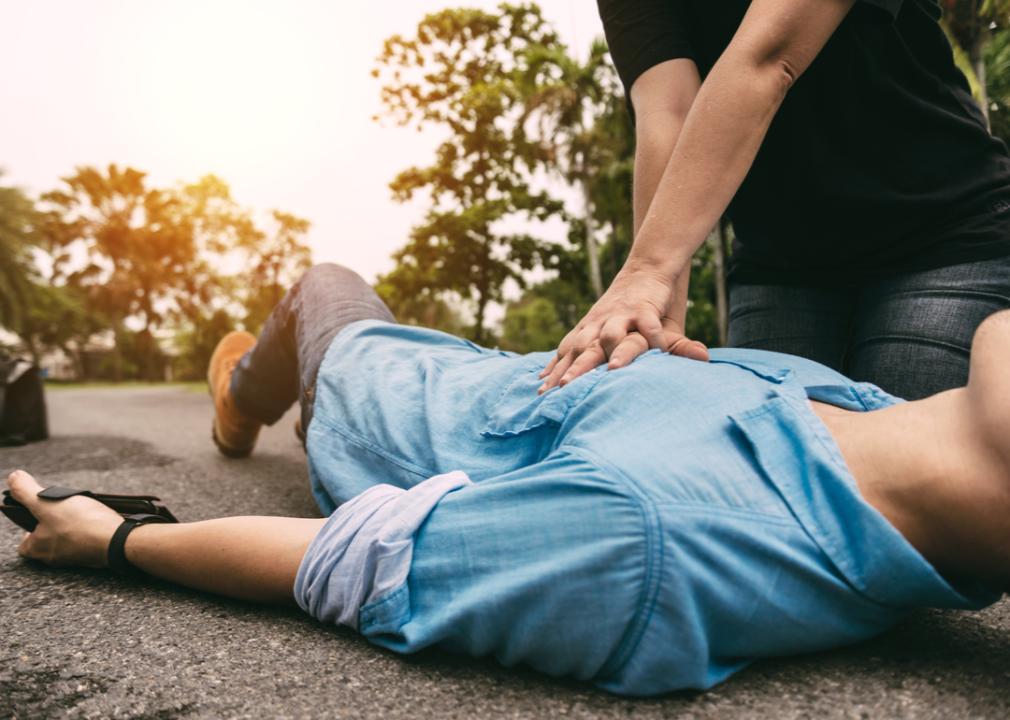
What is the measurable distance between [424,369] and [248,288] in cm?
3905

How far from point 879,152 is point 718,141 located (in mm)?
585

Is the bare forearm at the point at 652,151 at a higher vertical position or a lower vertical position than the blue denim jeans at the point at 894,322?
higher

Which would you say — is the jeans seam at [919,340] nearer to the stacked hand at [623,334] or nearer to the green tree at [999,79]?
the stacked hand at [623,334]

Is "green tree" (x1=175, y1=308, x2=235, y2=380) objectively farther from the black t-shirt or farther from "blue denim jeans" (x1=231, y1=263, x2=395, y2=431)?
the black t-shirt

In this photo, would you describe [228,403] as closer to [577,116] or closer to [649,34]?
[649,34]

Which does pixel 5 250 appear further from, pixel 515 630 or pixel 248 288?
pixel 515 630

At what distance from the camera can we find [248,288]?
126ft

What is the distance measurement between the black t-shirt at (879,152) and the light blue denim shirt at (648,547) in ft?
2.39

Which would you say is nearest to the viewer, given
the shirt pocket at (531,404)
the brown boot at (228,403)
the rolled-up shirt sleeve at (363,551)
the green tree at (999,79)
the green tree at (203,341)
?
the rolled-up shirt sleeve at (363,551)

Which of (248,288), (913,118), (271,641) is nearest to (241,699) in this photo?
(271,641)

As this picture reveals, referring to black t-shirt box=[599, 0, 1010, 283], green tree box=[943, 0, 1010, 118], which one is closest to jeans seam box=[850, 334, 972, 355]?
black t-shirt box=[599, 0, 1010, 283]

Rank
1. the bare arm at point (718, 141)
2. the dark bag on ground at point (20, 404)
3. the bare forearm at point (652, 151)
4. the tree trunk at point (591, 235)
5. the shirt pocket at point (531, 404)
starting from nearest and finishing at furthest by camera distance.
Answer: the shirt pocket at point (531, 404) → the bare arm at point (718, 141) → the bare forearm at point (652, 151) → the dark bag on ground at point (20, 404) → the tree trunk at point (591, 235)

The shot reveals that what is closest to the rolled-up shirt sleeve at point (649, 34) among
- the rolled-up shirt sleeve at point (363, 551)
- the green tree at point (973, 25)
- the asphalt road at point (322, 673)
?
the rolled-up shirt sleeve at point (363, 551)

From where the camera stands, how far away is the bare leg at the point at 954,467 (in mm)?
998
